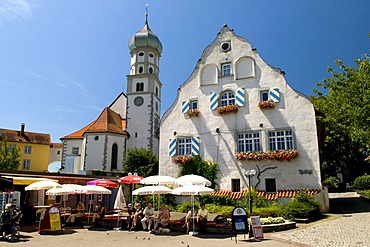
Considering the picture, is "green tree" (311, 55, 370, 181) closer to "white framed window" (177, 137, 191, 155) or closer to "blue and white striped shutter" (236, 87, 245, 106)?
"blue and white striped shutter" (236, 87, 245, 106)

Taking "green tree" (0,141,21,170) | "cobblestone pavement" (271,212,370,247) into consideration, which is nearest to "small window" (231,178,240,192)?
"cobblestone pavement" (271,212,370,247)

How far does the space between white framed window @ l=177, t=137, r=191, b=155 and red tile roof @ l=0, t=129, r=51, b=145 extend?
3671cm

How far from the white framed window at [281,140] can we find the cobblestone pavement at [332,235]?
7.11 meters

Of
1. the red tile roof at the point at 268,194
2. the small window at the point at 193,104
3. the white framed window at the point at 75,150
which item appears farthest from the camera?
the white framed window at the point at 75,150

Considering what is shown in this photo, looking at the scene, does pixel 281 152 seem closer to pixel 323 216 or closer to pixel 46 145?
pixel 323 216

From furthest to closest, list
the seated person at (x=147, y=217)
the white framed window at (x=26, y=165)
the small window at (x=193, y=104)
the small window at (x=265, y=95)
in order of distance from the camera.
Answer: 1. the white framed window at (x=26, y=165)
2. the small window at (x=193, y=104)
3. the small window at (x=265, y=95)
4. the seated person at (x=147, y=217)

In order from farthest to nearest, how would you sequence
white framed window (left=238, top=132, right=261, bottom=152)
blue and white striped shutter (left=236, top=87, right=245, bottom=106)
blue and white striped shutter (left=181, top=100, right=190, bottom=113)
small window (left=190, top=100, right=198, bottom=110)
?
1. small window (left=190, top=100, right=198, bottom=110)
2. blue and white striped shutter (left=181, top=100, right=190, bottom=113)
3. blue and white striped shutter (left=236, top=87, right=245, bottom=106)
4. white framed window (left=238, top=132, right=261, bottom=152)

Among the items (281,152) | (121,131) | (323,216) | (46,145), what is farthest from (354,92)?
(46,145)

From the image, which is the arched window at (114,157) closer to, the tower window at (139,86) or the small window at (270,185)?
the tower window at (139,86)

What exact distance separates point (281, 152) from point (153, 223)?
1014cm

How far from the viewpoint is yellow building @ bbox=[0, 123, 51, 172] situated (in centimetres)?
5003

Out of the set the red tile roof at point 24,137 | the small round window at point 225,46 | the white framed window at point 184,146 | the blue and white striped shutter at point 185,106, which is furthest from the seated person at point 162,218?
the red tile roof at point 24,137

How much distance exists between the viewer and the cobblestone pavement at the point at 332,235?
9930 mm

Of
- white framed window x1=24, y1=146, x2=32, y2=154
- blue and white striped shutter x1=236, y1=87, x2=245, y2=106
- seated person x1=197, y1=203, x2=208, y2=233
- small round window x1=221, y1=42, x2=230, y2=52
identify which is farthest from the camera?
white framed window x1=24, y1=146, x2=32, y2=154
